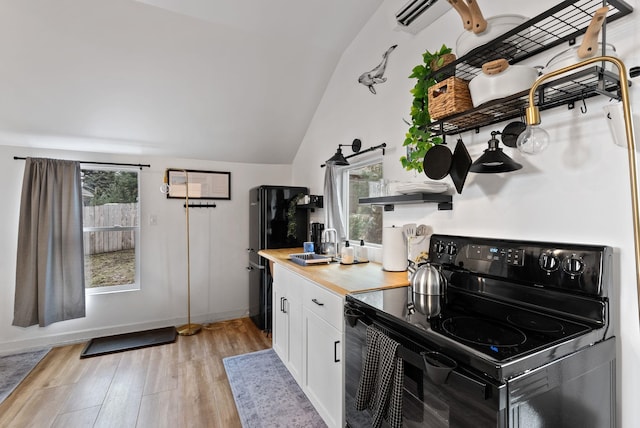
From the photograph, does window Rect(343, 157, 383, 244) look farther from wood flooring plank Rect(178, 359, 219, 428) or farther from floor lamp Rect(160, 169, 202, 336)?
floor lamp Rect(160, 169, 202, 336)

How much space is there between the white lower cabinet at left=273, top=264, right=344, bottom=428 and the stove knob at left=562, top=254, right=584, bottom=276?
3.01 feet

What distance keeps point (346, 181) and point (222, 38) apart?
159cm

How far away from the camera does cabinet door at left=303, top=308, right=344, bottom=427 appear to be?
162 cm

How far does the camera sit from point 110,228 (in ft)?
11.4

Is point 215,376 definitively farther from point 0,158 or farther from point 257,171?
point 0,158

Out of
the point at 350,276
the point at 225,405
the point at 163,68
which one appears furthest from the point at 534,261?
the point at 163,68

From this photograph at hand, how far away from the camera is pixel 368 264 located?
2.37m

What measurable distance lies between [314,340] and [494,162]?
1368 millimetres

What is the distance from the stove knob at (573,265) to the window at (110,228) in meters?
3.78

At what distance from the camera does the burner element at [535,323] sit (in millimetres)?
1031

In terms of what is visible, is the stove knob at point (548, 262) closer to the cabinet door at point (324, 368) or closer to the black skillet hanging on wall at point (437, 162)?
the black skillet hanging on wall at point (437, 162)

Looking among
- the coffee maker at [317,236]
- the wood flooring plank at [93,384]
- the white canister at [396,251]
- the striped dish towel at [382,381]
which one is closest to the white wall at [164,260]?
the wood flooring plank at [93,384]

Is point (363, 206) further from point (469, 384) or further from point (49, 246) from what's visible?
point (49, 246)

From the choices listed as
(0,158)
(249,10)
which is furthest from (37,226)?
(249,10)
